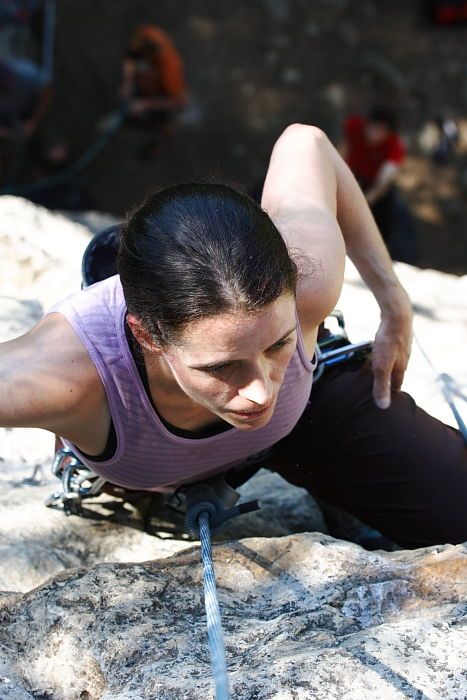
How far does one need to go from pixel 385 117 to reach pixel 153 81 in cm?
171

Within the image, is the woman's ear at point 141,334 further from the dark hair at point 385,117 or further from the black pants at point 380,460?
the dark hair at point 385,117

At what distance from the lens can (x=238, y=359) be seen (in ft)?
3.92

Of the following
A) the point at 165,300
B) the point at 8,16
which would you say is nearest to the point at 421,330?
the point at 165,300

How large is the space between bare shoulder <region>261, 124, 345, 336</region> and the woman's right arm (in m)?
0.36

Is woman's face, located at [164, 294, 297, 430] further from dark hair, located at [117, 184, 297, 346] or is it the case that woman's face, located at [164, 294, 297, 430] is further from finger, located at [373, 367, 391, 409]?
finger, located at [373, 367, 391, 409]

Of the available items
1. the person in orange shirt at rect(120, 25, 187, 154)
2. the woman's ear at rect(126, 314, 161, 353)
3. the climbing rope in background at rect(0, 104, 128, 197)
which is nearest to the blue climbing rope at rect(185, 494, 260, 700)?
the woman's ear at rect(126, 314, 161, 353)

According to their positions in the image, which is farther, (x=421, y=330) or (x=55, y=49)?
(x=55, y=49)

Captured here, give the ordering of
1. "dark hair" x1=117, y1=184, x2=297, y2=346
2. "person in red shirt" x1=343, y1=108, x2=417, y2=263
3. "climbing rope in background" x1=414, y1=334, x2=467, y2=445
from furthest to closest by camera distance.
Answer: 1. "person in red shirt" x1=343, y1=108, x2=417, y2=263
2. "climbing rope in background" x1=414, y1=334, x2=467, y2=445
3. "dark hair" x1=117, y1=184, x2=297, y2=346

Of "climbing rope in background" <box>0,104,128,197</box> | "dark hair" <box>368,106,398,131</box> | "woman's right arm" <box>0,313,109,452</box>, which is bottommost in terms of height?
"climbing rope in background" <box>0,104,128,197</box>

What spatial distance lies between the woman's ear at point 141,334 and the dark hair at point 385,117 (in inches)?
150

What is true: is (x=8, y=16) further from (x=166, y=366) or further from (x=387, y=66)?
(x=166, y=366)

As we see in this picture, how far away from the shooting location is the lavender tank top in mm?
1378

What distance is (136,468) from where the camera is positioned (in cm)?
152

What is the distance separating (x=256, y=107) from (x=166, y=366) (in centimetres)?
536
